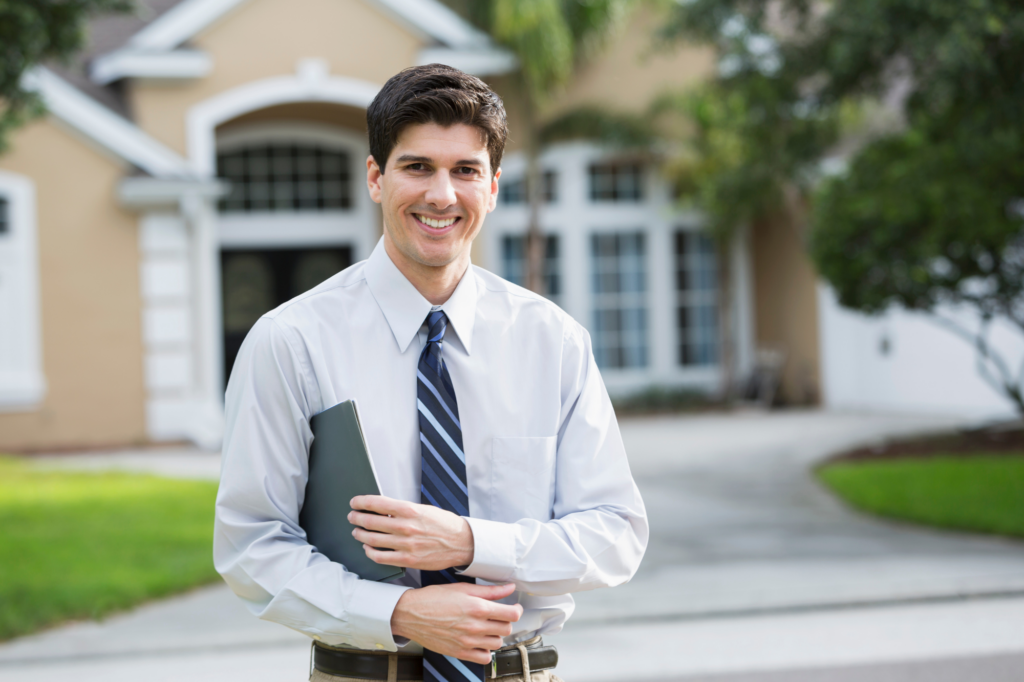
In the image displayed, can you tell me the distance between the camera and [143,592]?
7.02m

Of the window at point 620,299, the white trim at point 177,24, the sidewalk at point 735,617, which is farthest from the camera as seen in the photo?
the window at point 620,299

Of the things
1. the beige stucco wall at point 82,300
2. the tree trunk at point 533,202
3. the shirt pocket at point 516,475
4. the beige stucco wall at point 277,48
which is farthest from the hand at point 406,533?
the tree trunk at point 533,202

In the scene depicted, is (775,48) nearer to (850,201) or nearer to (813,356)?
(850,201)

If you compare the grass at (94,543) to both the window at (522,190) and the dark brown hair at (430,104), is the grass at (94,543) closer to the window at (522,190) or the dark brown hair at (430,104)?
the dark brown hair at (430,104)

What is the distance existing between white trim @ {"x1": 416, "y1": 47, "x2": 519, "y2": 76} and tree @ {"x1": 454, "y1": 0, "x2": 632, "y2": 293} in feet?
0.60

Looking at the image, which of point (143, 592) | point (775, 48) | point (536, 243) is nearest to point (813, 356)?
point (536, 243)

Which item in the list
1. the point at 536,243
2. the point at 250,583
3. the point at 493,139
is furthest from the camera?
the point at 536,243

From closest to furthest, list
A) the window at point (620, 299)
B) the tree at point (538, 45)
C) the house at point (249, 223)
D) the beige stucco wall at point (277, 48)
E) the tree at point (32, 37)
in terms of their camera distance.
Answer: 1. the tree at point (32, 37)
2. the house at point (249, 223)
3. the beige stucco wall at point (277, 48)
4. the tree at point (538, 45)
5. the window at point (620, 299)

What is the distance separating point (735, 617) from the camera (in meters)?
6.71

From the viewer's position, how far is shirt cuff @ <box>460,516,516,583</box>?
6.82 feet

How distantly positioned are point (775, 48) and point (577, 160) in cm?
784

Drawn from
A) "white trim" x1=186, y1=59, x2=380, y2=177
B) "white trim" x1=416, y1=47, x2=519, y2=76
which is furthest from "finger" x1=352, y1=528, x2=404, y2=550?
"white trim" x1=416, y1=47, x2=519, y2=76

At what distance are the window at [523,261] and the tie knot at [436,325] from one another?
1571 cm

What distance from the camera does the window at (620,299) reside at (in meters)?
18.3
